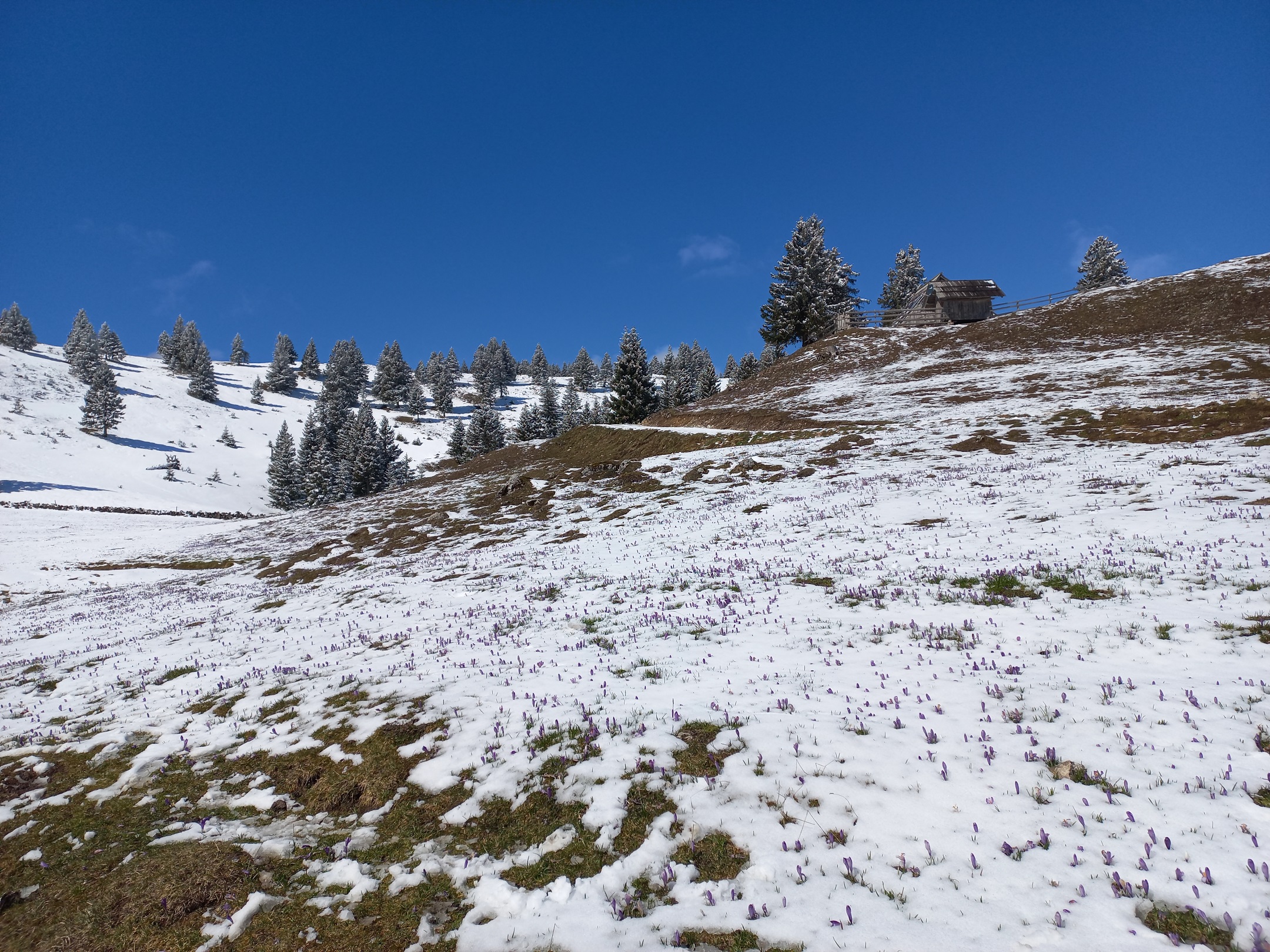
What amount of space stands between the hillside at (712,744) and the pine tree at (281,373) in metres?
154

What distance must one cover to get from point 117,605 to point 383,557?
9.75 meters

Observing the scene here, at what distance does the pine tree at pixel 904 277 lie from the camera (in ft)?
325

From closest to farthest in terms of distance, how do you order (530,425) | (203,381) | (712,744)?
(712,744)
(530,425)
(203,381)

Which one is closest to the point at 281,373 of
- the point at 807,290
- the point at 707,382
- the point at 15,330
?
the point at 15,330

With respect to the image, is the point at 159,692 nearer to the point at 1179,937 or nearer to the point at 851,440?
the point at 1179,937

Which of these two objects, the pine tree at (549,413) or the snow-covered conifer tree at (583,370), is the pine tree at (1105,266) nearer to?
the pine tree at (549,413)

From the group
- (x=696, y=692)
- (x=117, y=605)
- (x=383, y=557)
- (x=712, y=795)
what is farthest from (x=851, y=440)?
(x=117, y=605)

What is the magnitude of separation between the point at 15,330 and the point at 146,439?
229 ft

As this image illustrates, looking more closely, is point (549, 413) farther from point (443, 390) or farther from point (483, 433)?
point (443, 390)

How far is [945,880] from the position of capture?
12.4 feet

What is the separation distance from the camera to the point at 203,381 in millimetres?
126062

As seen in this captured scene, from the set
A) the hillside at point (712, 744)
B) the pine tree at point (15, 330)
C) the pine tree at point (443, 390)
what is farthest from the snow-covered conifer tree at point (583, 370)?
the hillside at point (712, 744)

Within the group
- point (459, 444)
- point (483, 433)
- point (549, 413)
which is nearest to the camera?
point (483, 433)

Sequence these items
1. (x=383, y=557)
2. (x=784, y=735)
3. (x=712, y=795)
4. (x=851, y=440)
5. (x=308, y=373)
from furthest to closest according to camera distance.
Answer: (x=308, y=373) < (x=851, y=440) < (x=383, y=557) < (x=784, y=735) < (x=712, y=795)
